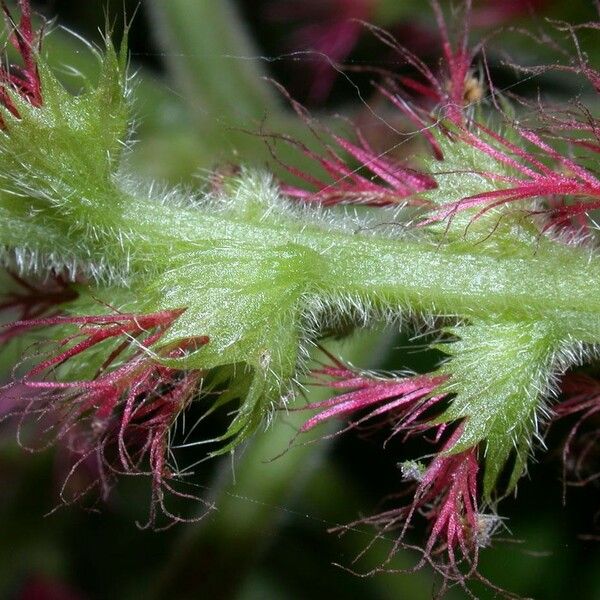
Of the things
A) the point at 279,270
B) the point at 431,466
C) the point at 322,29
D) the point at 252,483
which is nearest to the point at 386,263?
the point at 279,270

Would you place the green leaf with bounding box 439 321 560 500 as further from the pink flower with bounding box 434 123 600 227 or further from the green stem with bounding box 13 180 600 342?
the pink flower with bounding box 434 123 600 227

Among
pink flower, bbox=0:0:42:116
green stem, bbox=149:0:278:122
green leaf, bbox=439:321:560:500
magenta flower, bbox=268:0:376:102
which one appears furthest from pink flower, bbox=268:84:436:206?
magenta flower, bbox=268:0:376:102

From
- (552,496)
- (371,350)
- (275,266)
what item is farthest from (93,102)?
(552,496)

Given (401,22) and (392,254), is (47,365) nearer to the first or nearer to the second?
(392,254)

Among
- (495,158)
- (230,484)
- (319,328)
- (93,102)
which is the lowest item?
(230,484)

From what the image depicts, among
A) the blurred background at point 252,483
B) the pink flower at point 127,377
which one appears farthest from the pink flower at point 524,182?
the blurred background at point 252,483

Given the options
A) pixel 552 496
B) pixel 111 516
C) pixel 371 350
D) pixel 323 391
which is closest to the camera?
pixel 323 391

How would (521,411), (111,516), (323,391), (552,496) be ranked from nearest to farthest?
(521,411) < (323,391) < (552,496) < (111,516)

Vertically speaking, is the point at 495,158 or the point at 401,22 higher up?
the point at 495,158
